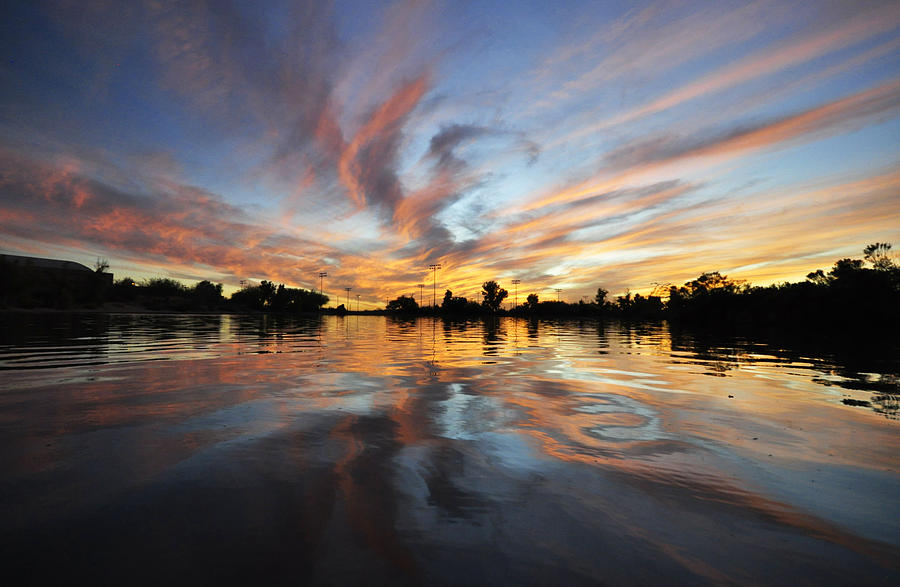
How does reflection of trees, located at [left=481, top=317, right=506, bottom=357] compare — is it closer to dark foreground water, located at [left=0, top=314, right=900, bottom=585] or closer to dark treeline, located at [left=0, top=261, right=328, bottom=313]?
dark foreground water, located at [left=0, top=314, right=900, bottom=585]

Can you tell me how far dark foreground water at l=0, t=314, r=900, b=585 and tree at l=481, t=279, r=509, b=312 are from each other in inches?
6981

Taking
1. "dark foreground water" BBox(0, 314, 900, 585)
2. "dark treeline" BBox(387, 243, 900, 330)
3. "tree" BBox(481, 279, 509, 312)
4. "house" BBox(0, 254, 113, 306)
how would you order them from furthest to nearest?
1. "tree" BBox(481, 279, 509, 312)
2. "house" BBox(0, 254, 113, 306)
3. "dark treeline" BBox(387, 243, 900, 330)
4. "dark foreground water" BBox(0, 314, 900, 585)

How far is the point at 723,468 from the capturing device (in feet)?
13.6

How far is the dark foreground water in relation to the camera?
239cm

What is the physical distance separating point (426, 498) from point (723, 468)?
11.4 feet

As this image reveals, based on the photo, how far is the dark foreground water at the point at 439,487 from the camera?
7.84 feet

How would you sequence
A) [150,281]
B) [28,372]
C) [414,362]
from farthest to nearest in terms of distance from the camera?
[150,281] < [414,362] < [28,372]

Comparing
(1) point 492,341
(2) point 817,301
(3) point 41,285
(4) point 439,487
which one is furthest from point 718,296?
(3) point 41,285

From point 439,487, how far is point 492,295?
18342cm

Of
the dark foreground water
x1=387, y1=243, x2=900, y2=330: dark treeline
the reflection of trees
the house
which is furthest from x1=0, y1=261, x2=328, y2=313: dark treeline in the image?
x1=387, y1=243, x2=900, y2=330: dark treeline

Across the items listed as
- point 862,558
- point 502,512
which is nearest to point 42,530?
point 502,512

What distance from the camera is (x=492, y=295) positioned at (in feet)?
609

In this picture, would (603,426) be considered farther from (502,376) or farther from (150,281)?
(150,281)

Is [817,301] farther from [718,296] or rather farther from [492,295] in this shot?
[492,295]
